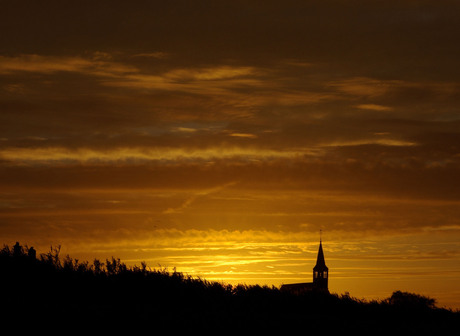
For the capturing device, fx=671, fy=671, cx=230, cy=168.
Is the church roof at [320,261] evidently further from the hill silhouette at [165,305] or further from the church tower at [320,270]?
the hill silhouette at [165,305]

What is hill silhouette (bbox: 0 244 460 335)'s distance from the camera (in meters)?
16.7

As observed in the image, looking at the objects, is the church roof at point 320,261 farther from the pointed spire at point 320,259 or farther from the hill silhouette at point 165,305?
the hill silhouette at point 165,305

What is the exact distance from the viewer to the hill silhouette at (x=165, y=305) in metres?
16.7

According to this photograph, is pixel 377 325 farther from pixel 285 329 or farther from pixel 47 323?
pixel 47 323

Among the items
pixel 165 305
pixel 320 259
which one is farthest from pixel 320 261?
pixel 165 305

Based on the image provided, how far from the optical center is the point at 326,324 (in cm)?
1911

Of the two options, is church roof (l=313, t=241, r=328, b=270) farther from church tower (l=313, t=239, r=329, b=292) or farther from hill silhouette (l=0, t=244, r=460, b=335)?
hill silhouette (l=0, t=244, r=460, b=335)

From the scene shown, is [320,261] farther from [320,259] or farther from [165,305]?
[165,305]

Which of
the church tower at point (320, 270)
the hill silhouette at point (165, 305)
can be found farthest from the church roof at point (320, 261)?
the hill silhouette at point (165, 305)

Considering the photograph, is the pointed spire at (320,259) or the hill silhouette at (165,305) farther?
the pointed spire at (320,259)

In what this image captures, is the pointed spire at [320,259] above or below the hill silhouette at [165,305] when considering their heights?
above

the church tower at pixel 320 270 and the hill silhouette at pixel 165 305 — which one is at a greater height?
the church tower at pixel 320 270

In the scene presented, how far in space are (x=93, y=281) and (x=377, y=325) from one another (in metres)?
9.17

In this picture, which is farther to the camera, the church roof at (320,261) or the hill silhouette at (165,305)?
the church roof at (320,261)
